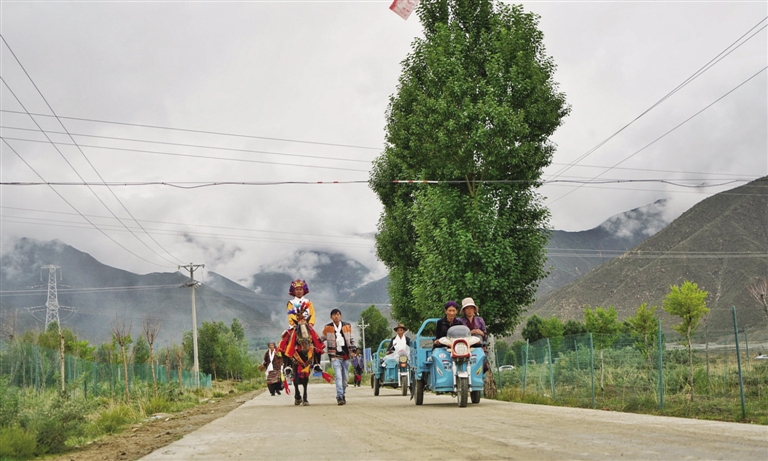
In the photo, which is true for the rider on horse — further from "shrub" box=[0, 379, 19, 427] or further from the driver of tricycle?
"shrub" box=[0, 379, 19, 427]

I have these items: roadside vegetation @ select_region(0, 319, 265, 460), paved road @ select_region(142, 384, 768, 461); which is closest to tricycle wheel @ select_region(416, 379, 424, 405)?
paved road @ select_region(142, 384, 768, 461)

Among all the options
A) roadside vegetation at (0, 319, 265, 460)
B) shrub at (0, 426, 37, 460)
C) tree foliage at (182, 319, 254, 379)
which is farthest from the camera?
tree foliage at (182, 319, 254, 379)

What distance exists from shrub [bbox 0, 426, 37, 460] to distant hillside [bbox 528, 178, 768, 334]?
127 metres

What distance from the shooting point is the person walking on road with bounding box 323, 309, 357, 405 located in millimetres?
20094

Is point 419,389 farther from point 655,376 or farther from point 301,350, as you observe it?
point 655,376

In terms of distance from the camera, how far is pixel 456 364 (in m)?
17.1

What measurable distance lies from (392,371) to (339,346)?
896cm

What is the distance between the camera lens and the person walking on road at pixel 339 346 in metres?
20.1

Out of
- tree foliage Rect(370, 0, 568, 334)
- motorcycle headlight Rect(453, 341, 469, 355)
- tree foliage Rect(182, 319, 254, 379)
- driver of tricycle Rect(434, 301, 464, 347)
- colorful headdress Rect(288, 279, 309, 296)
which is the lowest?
tree foliage Rect(182, 319, 254, 379)

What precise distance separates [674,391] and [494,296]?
8.86 metres

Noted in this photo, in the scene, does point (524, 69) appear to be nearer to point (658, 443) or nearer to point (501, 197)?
point (501, 197)

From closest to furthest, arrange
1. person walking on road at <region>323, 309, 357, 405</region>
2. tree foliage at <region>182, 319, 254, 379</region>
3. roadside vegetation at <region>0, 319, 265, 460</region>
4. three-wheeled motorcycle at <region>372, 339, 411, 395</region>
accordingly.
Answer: roadside vegetation at <region>0, 319, 265, 460</region> < person walking on road at <region>323, 309, 357, 405</region> < three-wheeled motorcycle at <region>372, 339, 411, 395</region> < tree foliage at <region>182, 319, 254, 379</region>

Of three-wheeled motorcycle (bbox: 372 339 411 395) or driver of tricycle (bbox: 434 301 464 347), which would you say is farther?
three-wheeled motorcycle (bbox: 372 339 411 395)

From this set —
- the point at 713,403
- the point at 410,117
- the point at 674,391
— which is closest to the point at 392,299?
the point at 410,117
